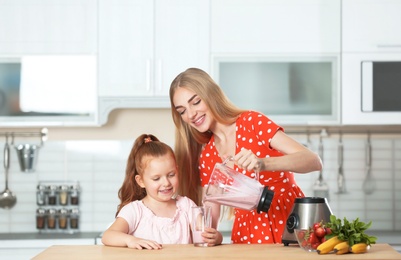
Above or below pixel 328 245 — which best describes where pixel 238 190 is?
above

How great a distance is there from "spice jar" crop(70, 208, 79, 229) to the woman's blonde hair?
1737 millimetres

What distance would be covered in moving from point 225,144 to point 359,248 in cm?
82

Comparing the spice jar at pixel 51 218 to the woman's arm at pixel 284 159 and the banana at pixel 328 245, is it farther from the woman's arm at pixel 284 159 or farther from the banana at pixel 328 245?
the banana at pixel 328 245

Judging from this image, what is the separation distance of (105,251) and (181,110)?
702 mm

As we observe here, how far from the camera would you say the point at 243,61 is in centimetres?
448

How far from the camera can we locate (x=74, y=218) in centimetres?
469

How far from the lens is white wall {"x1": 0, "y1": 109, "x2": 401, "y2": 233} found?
479cm

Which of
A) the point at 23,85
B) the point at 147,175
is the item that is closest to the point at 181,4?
the point at 23,85

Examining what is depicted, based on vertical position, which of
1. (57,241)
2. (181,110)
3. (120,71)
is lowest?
(57,241)

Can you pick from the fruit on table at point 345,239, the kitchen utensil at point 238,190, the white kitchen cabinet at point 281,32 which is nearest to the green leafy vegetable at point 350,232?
the fruit on table at point 345,239

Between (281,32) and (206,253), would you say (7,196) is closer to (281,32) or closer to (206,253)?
(281,32)

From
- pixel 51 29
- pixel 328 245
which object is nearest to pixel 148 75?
pixel 51 29

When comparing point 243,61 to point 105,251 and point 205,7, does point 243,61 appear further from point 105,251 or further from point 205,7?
point 105,251

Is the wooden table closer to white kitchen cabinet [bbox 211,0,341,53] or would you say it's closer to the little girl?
the little girl
